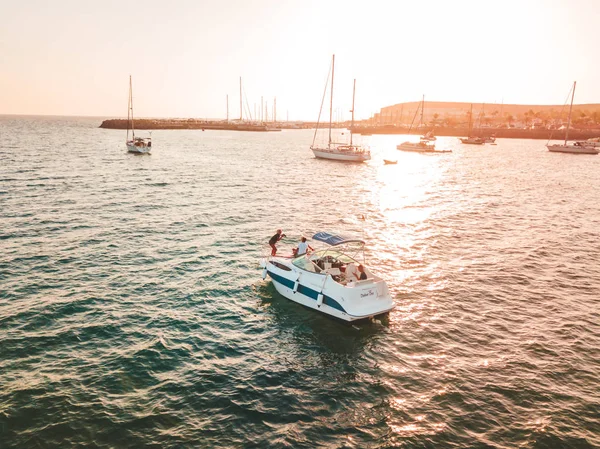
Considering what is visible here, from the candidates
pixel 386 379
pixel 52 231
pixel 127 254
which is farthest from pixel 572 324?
pixel 52 231

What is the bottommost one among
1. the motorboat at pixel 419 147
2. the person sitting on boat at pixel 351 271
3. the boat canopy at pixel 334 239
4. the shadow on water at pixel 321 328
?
the shadow on water at pixel 321 328

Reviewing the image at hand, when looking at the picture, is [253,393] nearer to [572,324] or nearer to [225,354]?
[225,354]

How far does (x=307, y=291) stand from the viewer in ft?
62.6

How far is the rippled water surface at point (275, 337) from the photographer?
476 inches

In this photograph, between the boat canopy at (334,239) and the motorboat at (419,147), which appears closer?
the boat canopy at (334,239)

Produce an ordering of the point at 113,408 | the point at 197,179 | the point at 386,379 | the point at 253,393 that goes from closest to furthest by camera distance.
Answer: the point at 113,408, the point at 253,393, the point at 386,379, the point at 197,179

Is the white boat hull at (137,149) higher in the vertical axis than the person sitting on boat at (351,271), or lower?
higher

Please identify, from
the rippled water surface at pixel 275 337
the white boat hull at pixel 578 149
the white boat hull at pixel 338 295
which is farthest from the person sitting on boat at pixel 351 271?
the white boat hull at pixel 578 149

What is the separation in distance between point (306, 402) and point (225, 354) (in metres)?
4.33

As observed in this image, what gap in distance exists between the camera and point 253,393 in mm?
13578

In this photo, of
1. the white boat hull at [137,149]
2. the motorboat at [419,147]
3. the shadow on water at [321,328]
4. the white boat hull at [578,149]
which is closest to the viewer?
the shadow on water at [321,328]

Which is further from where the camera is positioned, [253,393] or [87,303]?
[87,303]

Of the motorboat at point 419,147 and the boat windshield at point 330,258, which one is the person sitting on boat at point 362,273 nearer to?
the boat windshield at point 330,258

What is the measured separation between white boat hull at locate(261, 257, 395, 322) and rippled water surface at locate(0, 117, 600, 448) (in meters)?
0.87
